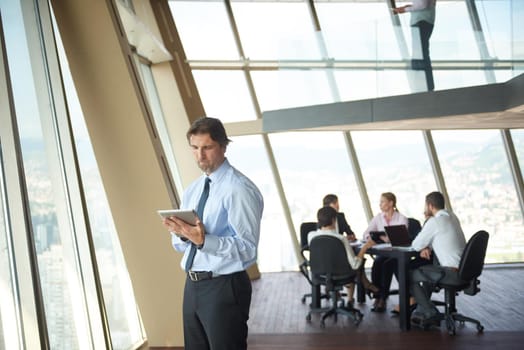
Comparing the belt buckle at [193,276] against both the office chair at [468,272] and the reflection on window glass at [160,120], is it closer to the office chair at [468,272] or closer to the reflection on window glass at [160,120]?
the office chair at [468,272]

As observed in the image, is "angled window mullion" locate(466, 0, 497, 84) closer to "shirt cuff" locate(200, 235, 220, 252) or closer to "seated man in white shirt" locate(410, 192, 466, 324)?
"seated man in white shirt" locate(410, 192, 466, 324)

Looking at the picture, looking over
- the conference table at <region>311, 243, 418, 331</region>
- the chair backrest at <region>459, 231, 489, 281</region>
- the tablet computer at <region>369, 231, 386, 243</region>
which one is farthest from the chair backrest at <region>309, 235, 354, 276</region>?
the chair backrest at <region>459, 231, 489, 281</region>

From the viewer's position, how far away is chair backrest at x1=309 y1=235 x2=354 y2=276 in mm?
5754

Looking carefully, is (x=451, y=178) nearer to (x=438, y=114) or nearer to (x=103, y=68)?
(x=438, y=114)

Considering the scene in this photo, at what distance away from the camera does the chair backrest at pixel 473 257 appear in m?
5.25

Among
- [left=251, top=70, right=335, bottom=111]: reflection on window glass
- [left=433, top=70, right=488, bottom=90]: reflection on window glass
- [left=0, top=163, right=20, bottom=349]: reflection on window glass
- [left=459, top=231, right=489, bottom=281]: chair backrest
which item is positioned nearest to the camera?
[left=0, top=163, right=20, bottom=349]: reflection on window glass

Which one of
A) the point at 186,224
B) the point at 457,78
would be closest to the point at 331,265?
the point at 457,78

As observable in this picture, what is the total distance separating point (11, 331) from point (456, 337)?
12.9 ft

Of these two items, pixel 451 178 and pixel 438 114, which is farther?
pixel 451 178

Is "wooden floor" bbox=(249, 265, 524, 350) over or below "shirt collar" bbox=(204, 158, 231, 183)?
below

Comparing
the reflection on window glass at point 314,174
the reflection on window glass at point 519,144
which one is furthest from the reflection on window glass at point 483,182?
the reflection on window glass at point 314,174

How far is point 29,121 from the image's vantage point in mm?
3633

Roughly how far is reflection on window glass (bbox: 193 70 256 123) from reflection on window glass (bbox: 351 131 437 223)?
2.02 metres

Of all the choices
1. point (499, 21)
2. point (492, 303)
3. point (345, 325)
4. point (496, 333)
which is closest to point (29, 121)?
point (345, 325)
